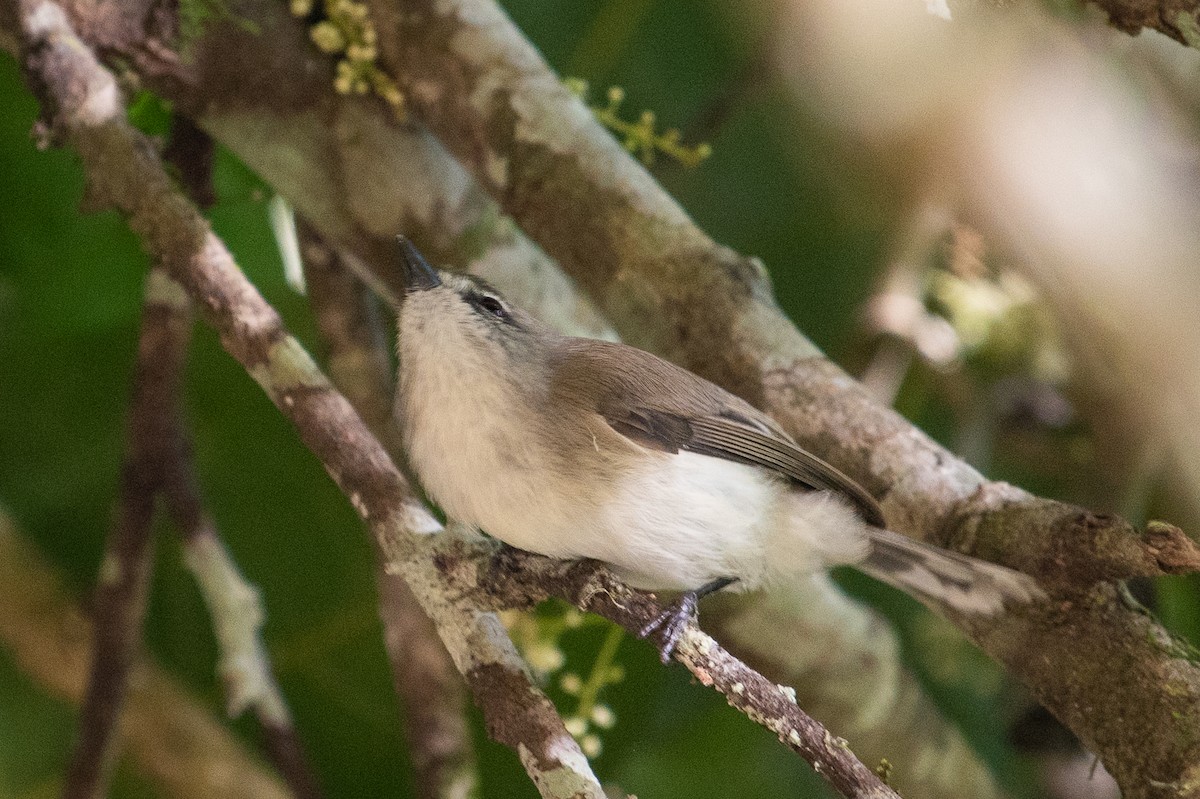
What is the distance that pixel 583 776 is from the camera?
1.58 meters

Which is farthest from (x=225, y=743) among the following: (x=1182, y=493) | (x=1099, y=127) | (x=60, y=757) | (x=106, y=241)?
(x=1099, y=127)

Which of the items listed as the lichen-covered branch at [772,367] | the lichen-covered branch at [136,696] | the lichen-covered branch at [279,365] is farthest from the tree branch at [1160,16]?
the lichen-covered branch at [136,696]

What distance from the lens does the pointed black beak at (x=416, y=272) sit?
2301mm

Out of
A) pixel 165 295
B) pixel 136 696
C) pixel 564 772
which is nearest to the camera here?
pixel 564 772

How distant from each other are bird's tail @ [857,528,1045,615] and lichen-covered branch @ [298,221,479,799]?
48.0 inches

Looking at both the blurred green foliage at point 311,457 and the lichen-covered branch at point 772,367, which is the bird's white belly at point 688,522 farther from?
the blurred green foliage at point 311,457

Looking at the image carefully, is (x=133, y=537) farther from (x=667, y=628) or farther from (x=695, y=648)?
(x=695, y=648)

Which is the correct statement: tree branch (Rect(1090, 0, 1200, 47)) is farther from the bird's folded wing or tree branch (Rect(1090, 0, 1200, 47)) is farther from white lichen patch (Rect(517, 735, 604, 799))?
white lichen patch (Rect(517, 735, 604, 799))

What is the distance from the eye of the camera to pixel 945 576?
2215mm

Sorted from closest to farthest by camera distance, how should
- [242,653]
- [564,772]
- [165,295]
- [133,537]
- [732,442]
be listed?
[564,772]
[732,442]
[242,653]
[165,295]
[133,537]

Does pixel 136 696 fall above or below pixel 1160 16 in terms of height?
below

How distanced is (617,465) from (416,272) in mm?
586

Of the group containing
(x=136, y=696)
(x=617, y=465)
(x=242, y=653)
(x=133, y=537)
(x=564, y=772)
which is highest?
(x=617, y=465)

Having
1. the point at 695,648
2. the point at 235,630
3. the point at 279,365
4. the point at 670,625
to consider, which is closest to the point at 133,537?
the point at 235,630
